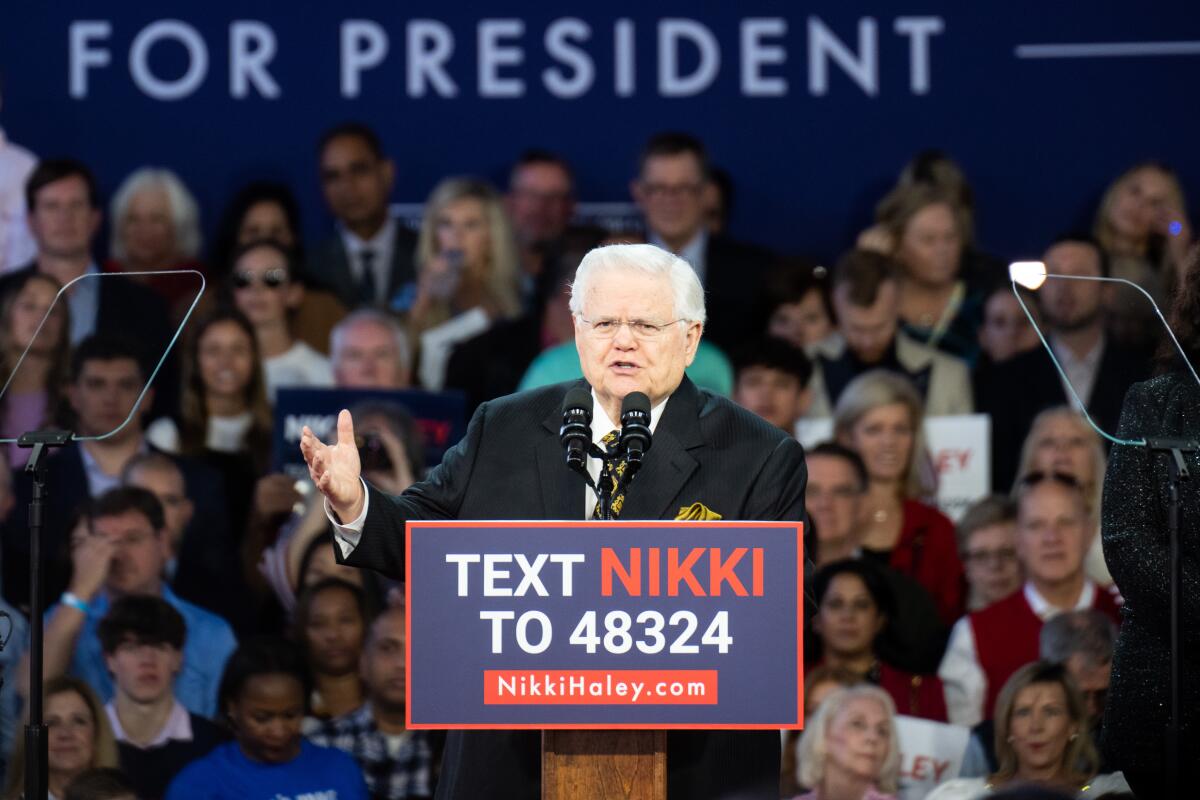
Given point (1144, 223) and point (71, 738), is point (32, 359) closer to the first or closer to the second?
point (71, 738)

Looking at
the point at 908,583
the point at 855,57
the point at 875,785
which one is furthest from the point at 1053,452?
the point at 855,57

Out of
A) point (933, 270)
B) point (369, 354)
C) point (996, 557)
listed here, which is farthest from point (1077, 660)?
point (369, 354)

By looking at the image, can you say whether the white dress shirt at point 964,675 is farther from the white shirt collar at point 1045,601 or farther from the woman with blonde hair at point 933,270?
the woman with blonde hair at point 933,270

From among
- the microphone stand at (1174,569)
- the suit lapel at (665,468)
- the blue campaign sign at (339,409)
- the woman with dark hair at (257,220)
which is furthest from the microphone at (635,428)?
the woman with dark hair at (257,220)

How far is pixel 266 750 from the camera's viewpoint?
15.6 feet

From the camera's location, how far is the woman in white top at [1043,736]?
4.73 metres

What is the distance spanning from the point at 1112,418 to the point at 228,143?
3.19m

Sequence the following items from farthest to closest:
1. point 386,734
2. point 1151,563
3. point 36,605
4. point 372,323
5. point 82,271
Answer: point 82,271
point 372,323
point 386,734
point 36,605
point 1151,563

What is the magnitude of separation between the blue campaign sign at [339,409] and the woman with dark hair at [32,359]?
2.20ft

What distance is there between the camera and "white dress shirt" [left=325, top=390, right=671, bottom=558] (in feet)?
8.87

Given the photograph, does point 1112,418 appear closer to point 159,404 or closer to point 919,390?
point 919,390

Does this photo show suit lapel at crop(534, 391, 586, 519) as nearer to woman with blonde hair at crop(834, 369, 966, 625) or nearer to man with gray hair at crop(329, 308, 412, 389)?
woman with blonde hair at crop(834, 369, 966, 625)

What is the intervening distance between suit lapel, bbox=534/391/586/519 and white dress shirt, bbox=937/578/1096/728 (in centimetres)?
248

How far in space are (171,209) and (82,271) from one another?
1.16ft
